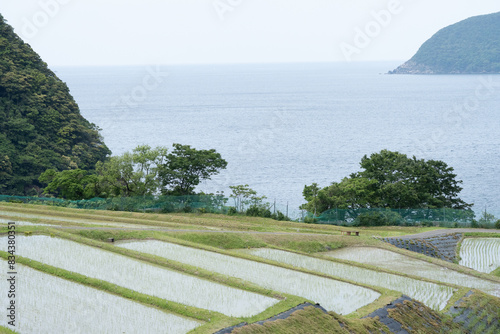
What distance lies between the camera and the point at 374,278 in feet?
74.1

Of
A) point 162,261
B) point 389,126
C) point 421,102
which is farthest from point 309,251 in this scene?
point 421,102

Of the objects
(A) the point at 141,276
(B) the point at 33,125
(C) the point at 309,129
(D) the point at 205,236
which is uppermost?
(C) the point at 309,129

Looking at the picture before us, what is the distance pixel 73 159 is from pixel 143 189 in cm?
2045

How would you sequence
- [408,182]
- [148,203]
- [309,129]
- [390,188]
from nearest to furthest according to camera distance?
1. [148,203]
2. [390,188]
3. [408,182]
4. [309,129]

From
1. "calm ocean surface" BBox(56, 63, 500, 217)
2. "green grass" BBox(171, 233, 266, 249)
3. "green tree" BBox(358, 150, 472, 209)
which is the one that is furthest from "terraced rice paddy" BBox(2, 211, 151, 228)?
→ "calm ocean surface" BBox(56, 63, 500, 217)

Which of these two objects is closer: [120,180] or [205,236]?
[205,236]

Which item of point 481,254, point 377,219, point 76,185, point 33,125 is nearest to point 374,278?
point 481,254

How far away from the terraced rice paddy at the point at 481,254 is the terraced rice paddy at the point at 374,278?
648 cm

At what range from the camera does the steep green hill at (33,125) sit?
56.2m

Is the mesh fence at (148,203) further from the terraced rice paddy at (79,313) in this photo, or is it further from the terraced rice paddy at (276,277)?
the terraced rice paddy at (79,313)

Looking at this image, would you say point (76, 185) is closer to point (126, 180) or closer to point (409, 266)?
point (126, 180)

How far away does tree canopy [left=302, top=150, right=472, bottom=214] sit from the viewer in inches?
1631

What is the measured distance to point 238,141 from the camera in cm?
9344

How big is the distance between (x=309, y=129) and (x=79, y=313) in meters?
92.4
